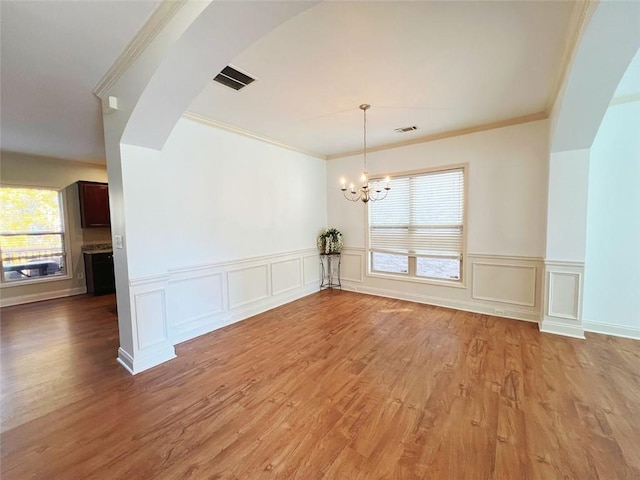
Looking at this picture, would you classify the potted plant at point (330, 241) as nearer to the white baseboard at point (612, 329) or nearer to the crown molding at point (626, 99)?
the white baseboard at point (612, 329)

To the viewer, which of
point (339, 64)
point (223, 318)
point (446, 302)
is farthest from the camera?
point (446, 302)

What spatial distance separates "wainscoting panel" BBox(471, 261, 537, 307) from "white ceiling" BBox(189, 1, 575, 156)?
7.05 ft

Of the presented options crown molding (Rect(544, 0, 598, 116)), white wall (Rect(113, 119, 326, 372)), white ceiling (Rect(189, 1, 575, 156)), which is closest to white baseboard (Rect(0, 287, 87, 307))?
white wall (Rect(113, 119, 326, 372))

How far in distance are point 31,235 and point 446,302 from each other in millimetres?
7947

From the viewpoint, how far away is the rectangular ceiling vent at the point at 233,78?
2.43m

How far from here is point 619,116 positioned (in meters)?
3.16

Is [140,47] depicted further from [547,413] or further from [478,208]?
A: [478,208]

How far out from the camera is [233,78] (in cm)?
254

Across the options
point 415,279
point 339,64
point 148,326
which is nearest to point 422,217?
point 415,279

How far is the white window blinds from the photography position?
4.37 m

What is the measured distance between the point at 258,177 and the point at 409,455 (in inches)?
153

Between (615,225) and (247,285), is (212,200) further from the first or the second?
(615,225)

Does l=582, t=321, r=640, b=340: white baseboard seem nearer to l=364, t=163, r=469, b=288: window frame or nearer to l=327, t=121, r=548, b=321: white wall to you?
l=327, t=121, r=548, b=321: white wall

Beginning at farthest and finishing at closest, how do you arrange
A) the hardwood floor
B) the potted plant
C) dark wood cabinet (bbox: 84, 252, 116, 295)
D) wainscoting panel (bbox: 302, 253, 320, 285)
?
1. dark wood cabinet (bbox: 84, 252, 116, 295)
2. the potted plant
3. wainscoting panel (bbox: 302, 253, 320, 285)
4. the hardwood floor
